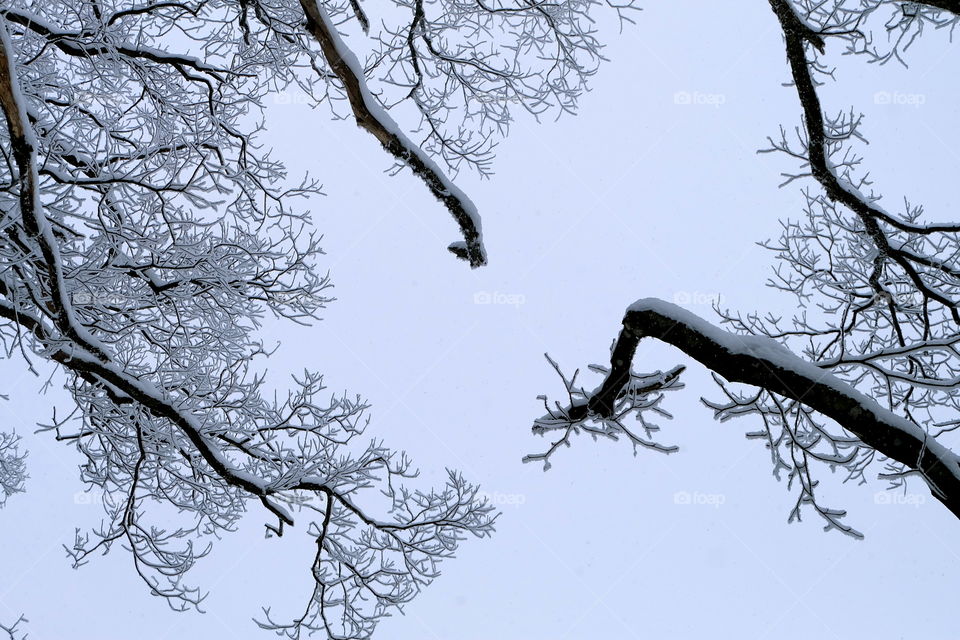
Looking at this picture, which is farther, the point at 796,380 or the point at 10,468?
the point at 10,468

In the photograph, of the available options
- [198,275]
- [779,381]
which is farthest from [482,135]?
[779,381]

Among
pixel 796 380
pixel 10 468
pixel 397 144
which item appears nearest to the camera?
pixel 796 380

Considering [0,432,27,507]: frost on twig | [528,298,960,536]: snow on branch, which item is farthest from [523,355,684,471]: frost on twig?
[0,432,27,507]: frost on twig

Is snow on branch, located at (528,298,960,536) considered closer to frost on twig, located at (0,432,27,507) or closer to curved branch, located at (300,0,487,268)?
curved branch, located at (300,0,487,268)

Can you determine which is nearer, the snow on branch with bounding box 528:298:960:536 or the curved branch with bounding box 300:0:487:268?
the snow on branch with bounding box 528:298:960:536

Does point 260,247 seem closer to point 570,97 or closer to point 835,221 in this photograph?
point 570,97

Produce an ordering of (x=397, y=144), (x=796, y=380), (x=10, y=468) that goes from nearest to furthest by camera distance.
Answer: (x=796, y=380) → (x=397, y=144) → (x=10, y=468)

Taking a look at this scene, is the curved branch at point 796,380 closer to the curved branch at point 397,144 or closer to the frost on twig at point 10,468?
the curved branch at point 397,144

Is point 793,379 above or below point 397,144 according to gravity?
below

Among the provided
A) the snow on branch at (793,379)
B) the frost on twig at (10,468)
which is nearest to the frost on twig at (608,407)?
the snow on branch at (793,379)

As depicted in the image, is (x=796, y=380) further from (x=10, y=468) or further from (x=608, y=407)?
(x=10, y=468)

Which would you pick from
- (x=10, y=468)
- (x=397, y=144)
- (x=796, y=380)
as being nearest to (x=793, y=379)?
(x=796, y=380)

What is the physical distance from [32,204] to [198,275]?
1719mm

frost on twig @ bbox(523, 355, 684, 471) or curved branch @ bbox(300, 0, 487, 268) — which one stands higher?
curved branch @ bbox(300, 0, 487, 268)
